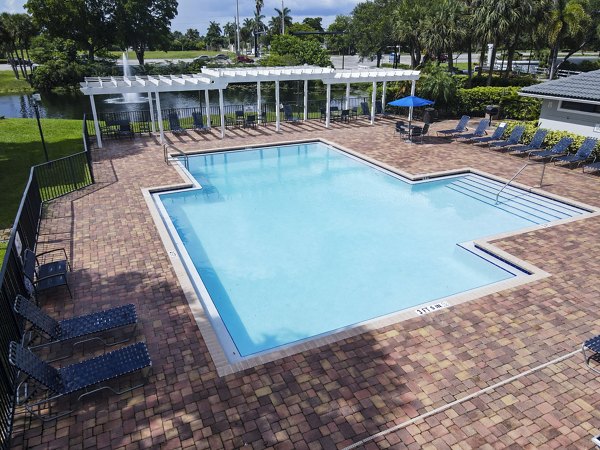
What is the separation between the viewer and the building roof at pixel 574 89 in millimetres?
17156

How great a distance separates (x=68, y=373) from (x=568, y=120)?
65.7 ft

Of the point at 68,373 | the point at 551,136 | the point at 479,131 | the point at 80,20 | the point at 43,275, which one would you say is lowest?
the point at 68,373

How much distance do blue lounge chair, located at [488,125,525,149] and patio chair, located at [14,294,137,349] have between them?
16.1 meters

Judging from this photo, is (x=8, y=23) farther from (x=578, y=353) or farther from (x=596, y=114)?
(x=578, y=353)

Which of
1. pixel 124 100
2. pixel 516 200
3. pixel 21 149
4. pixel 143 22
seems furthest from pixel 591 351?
pixel 143 22

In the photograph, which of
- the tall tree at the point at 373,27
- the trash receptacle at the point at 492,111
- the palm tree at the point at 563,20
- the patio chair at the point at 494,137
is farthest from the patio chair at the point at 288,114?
the tall tree at the point at 373,27

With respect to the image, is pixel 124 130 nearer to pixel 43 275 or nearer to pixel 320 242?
pixel 320 242

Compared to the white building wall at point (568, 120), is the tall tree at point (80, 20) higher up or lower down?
higher up

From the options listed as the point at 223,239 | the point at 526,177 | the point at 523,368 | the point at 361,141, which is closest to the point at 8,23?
the point at 361,141

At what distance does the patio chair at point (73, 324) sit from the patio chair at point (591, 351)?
7.06 metres

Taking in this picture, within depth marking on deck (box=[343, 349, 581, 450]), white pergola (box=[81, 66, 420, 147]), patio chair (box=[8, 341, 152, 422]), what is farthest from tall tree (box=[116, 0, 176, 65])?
depth marking on deck (box=[343, 349, 581, 450])

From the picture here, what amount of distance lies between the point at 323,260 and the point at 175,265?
11.9 ft

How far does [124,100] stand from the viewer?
127 ft

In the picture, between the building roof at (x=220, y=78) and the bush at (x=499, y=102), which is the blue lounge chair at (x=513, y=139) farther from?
the building roof at (x=220, y=78)
